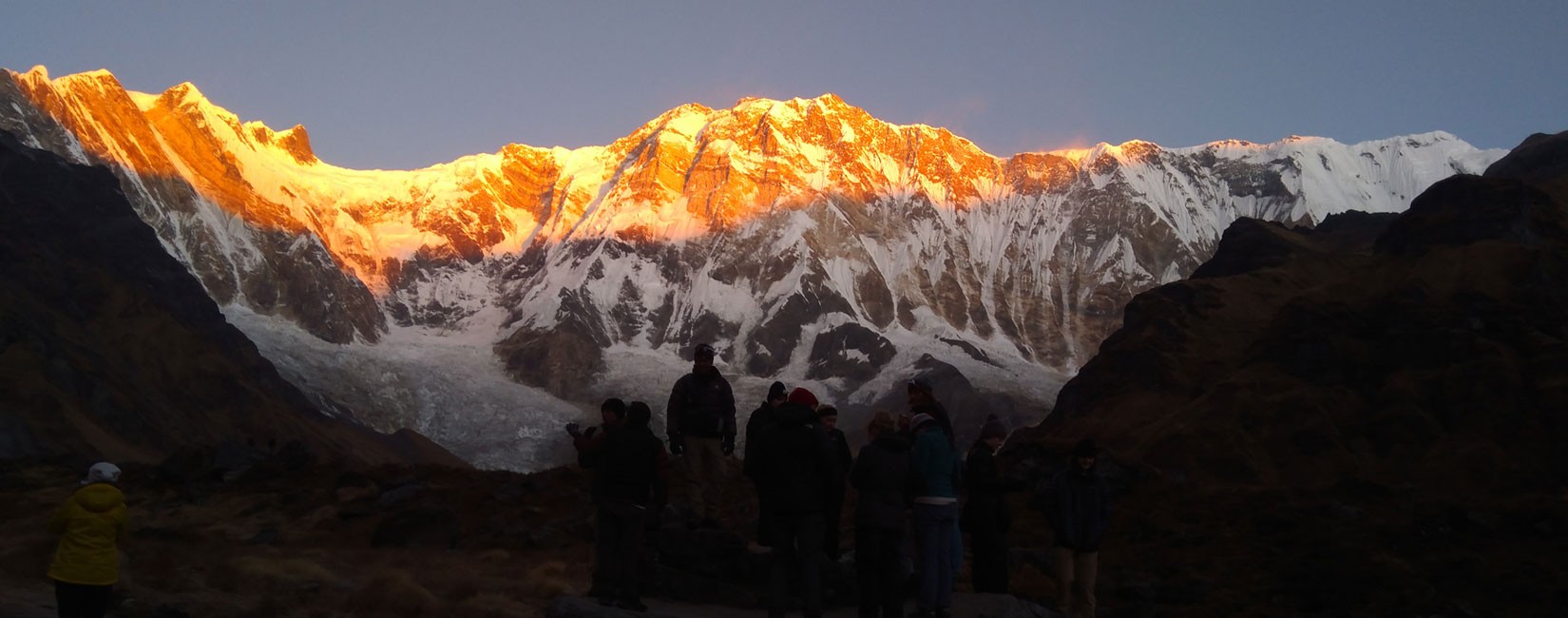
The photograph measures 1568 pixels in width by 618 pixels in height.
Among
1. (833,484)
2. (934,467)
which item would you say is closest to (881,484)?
(833,484)

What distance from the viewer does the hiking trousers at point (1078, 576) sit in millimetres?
18359

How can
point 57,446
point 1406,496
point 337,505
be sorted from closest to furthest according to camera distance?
point 337,505, point 1406,496, point 57,446

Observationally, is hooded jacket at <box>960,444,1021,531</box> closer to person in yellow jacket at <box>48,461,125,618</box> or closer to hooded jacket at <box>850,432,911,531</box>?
hooded jacket at <box>850,432,911,531</box>

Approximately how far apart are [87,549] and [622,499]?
5.57 m

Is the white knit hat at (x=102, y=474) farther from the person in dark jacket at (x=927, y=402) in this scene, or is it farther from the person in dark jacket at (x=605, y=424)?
the person in dark jacket at (x=927, y=402)

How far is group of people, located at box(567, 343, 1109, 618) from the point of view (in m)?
15.9

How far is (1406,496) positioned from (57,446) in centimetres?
7491

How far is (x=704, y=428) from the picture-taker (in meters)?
20.1

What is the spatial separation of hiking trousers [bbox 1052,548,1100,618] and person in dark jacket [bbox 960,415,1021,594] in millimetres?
787

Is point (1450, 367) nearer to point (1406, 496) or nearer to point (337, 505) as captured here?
point (1406, 496)

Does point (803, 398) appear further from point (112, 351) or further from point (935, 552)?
point (112, 351)

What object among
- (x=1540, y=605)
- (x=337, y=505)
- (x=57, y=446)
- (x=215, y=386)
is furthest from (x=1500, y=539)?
(x=215, y=386)

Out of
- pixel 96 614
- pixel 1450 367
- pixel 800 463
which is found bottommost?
pixel 96 614

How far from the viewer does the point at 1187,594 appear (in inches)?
1061
